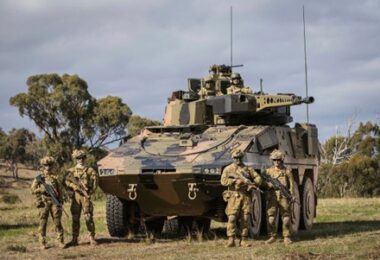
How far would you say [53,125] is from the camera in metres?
45.3

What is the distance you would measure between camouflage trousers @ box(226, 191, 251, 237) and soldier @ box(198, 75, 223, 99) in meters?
5.05

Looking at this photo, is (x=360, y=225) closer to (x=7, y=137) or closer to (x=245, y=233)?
(x=245, y=233)

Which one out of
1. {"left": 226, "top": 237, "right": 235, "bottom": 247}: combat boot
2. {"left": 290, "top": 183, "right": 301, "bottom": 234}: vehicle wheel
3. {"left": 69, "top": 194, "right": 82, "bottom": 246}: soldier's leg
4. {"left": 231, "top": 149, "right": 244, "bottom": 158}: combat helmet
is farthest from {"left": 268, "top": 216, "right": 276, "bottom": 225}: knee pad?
{"left": 69, "top": 194, "right": 82, "bottom": 246}: soldier's leg

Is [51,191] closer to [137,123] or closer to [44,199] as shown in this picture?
[44,199]

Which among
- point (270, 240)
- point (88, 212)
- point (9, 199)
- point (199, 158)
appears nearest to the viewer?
point (270, 240)

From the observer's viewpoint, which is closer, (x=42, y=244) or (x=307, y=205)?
(x=42, y=244)

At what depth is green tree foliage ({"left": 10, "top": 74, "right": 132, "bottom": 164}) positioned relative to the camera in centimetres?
4506

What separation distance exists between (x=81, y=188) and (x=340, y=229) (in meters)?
6.03

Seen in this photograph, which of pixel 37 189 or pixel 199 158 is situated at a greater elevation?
pixel 199 158

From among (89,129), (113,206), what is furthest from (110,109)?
(113,206)

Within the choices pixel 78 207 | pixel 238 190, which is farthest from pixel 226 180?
pixel 78 207

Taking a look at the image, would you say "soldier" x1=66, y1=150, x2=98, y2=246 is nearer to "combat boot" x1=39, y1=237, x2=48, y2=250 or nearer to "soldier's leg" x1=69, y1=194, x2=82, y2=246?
"soldier's leg" x1=69, y1=194, x2=82, y2=246

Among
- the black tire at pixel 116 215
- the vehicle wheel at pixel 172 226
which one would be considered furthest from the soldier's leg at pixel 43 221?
the vehicle wheel at pixel 172 226

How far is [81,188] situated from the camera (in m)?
13.5
